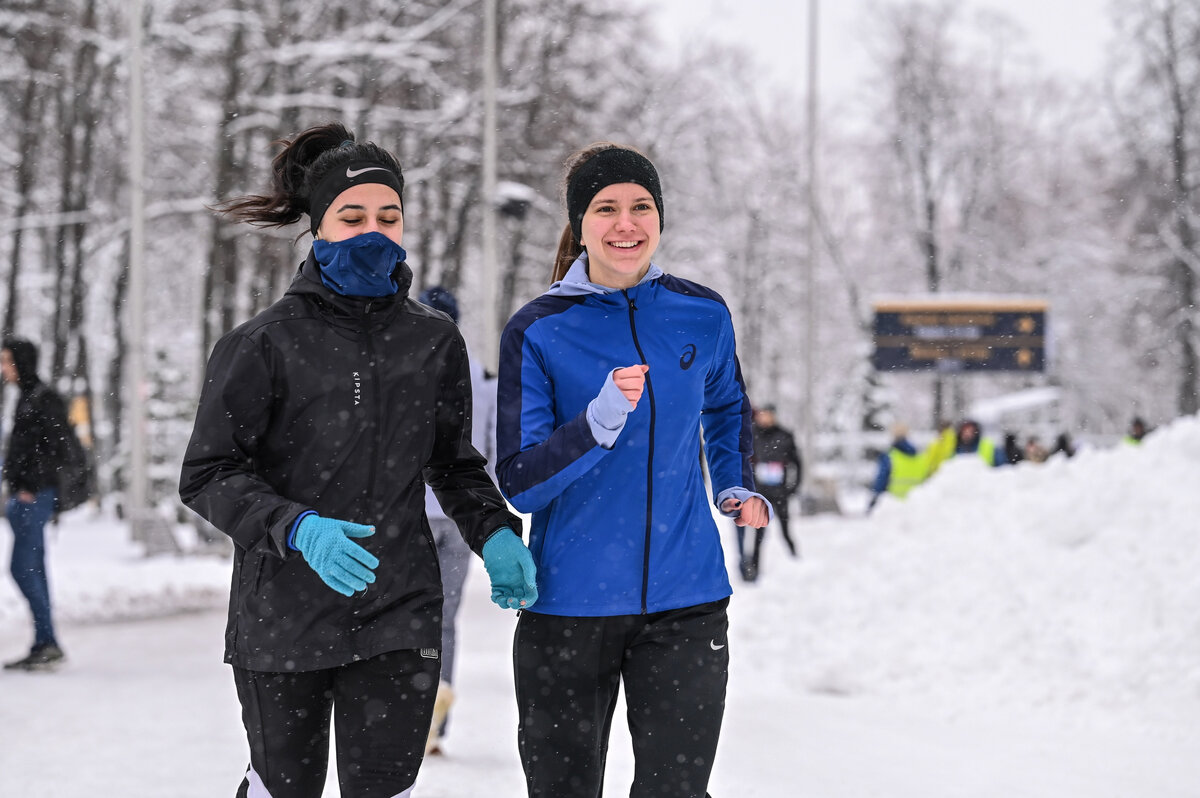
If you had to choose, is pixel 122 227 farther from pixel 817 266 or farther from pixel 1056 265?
pixel 1056 265

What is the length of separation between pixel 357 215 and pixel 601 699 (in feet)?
3.95

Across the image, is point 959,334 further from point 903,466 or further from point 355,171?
point 355,171

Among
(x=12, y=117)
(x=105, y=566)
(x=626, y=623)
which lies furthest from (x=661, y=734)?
(x=12, y=117)

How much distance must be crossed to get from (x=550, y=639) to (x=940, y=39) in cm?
3496

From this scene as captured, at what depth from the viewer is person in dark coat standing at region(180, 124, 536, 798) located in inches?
114

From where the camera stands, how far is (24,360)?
27.0ft

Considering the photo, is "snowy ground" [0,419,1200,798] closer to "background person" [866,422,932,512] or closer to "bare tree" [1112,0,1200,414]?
"background person" [866,422,932,512]

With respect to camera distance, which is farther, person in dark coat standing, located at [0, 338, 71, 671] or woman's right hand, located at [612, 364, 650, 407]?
person in dark coat standing, located at [0, 338, 71, 671]

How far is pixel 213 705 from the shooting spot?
7207 millimetres

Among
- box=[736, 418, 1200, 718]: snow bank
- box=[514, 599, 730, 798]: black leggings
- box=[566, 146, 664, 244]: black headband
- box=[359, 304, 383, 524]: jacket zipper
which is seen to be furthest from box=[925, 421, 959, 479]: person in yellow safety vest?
box=[359, 304, 383, 524]: jacket zipper

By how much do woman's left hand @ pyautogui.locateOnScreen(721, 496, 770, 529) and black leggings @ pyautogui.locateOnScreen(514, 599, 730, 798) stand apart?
258 mm

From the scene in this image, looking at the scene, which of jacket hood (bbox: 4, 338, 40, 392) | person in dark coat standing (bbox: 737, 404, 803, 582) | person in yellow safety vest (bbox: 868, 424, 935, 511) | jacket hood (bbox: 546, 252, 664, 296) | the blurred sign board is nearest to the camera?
jacket hood (bbox: 546, 252, 664, 296)

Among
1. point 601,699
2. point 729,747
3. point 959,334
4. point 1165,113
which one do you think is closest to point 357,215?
point 601,699

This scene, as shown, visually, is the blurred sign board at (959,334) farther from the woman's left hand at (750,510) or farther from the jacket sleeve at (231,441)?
the jacket sleeve at (231,441)
